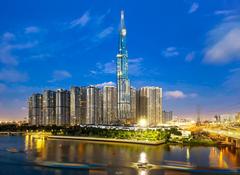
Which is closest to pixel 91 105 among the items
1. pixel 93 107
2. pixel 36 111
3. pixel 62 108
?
pixel 93 107

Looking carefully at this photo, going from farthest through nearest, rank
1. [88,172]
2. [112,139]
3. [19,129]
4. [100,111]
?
[100,111], [19,129], [112,139], [88,172]

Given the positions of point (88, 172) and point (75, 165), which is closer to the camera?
point (88, 172)

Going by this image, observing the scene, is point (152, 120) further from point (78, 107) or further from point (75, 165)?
point (75, 165)

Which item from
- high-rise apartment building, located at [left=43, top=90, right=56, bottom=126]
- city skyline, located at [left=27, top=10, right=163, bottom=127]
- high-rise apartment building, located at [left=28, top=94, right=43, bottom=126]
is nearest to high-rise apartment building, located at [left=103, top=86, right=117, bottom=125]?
city skyline, located at [left=27, top=10, right=163, bottom=127]

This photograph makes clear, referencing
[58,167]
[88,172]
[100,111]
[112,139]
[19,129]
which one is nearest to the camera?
[88,172]

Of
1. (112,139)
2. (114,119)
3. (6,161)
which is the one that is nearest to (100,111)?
(114,119)

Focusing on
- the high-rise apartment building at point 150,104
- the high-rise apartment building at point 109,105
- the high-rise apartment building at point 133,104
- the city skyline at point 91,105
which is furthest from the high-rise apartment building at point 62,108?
the high-rise apartment building at point 150,104
